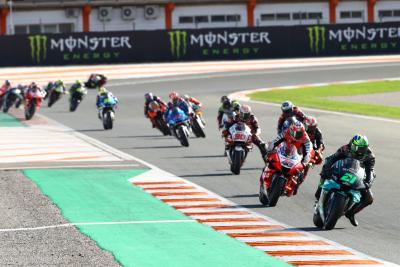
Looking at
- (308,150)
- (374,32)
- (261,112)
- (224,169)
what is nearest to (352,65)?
(374,32)

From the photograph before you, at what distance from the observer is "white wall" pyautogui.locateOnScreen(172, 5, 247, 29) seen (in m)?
72.2

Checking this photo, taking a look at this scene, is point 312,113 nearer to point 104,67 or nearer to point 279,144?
point 279,144

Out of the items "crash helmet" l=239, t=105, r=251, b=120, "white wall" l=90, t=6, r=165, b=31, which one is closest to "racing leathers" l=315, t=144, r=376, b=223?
"crash helmet" l=239, t=105, r=251, b=120

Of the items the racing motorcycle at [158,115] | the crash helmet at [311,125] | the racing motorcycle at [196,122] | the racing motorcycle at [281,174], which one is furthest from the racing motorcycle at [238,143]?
the racing motorcycle at [158,115]

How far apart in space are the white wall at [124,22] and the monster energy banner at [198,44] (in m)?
11.2

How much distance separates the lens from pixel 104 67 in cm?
5972

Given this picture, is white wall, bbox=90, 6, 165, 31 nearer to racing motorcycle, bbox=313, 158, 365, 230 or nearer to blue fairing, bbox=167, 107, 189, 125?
blue fairing, bbox=167, 107, 189, 125

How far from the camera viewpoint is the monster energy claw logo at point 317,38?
61.0m

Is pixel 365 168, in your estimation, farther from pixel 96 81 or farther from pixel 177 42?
pixel 177 42

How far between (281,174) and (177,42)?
44.2m

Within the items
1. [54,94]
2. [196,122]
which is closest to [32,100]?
[54,94]

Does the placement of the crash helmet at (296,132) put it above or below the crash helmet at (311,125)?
above

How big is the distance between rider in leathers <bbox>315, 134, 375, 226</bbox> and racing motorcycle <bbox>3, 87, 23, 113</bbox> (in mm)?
28183

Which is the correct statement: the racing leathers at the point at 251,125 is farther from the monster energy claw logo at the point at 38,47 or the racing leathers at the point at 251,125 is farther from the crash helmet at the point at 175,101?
the monster energy claw logo at the point at 38,47
